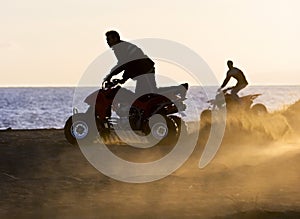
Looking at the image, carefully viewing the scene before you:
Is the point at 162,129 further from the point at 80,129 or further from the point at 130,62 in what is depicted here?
the point at 80,129

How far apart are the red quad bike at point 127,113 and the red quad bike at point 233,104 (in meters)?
3.71

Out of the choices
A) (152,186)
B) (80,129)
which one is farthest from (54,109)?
(152,186)

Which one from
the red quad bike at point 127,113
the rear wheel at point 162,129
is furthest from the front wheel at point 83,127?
the rear wheel at point 162,129

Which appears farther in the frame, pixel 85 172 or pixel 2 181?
pixel 85 172

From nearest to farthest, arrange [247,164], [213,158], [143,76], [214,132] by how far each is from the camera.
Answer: [247,164], [213,158], [143,76], [214,132]

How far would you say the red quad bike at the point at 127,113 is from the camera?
16.2 metres

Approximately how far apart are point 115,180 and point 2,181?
1697 mm

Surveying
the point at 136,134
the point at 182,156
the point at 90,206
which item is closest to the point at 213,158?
the point at 182,156

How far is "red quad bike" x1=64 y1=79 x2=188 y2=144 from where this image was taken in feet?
53.1

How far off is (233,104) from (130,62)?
197 inches

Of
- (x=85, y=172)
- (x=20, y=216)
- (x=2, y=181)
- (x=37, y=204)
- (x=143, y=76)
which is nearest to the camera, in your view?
(x=20, y=216)

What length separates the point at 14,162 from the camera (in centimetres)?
1416

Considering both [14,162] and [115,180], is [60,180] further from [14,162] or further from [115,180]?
[14,162]

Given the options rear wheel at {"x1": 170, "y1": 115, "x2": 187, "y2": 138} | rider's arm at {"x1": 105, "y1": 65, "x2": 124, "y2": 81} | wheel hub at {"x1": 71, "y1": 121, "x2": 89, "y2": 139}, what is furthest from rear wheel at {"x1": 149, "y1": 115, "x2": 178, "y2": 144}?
wheel hub at {"x1": 71, "y1": 121, "x2": 89, "y2": 139}
